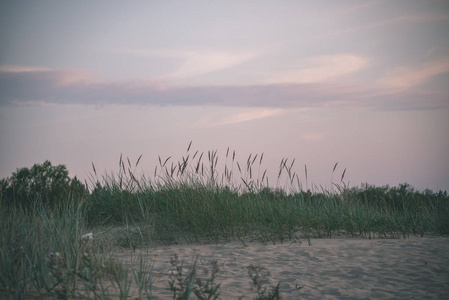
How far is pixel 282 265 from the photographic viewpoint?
5684 mm

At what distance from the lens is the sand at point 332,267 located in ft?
15.4

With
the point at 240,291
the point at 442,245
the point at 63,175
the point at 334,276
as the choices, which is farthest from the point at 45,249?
the point at 63,175

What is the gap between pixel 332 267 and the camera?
5609 mm

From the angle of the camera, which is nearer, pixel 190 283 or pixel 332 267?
pixel 190 283

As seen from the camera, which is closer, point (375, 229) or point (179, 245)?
point (179, 245)

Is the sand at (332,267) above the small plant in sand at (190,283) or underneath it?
underneath

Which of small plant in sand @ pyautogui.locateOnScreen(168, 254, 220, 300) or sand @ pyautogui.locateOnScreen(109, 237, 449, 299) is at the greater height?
small plant in sand @ pyautogui.locateOnScreen(168, 254, 220, 300)

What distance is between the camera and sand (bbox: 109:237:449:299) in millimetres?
4707

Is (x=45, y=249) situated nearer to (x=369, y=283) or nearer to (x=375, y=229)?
(x=369, y=283)

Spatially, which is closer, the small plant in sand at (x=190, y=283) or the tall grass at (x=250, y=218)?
the small plant in sand at (x=190, y=283)

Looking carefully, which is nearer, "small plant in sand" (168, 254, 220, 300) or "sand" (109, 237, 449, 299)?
"small plant in sand" (168, 254, 220, 300)

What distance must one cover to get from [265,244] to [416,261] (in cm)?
223

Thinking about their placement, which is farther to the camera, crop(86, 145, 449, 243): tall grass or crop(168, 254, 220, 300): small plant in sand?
crop(86, 145, 449, 243): tall grass

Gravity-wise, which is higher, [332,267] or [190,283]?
[190,283]
